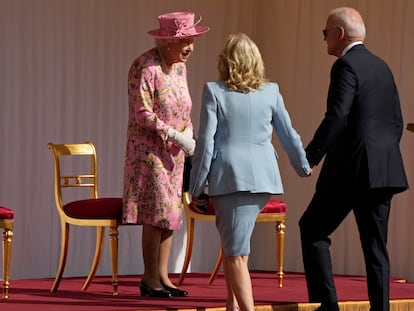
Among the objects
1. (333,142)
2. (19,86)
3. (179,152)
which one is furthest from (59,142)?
(333,142)

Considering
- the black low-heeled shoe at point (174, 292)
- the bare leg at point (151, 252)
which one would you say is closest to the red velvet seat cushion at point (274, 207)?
the black low-heeled shoe at point (174, 292)

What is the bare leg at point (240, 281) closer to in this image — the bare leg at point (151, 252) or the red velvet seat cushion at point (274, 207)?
the bare leg at point (151, 252)

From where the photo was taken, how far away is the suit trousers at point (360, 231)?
5.23 metres

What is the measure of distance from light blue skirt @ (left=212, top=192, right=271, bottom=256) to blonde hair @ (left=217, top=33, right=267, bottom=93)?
0.45 metres

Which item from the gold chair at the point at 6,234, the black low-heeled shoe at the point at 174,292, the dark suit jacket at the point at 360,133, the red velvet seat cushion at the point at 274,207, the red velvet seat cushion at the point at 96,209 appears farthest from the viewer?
the red velvet seat cushion at the point at 274,207

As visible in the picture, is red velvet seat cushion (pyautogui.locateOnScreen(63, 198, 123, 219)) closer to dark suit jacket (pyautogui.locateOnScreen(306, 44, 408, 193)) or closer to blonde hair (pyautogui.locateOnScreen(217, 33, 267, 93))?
dark suit jacket (pyautogui.locateOnScreen(306, 44, 408, 193))

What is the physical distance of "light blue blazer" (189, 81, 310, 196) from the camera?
484 cm

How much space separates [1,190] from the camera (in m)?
7.66

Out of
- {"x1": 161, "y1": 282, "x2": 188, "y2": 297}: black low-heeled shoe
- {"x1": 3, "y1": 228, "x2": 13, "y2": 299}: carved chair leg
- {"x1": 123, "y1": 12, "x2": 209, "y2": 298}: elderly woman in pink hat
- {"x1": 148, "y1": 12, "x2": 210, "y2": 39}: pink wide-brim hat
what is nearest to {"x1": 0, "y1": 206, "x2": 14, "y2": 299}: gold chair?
{"x1": 3, "y1": 228, "x2": 13, "y2": 299}: carved chair leg

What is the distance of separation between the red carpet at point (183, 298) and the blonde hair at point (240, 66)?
3.83 ft

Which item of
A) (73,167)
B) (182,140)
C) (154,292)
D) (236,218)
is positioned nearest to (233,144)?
(236,218)

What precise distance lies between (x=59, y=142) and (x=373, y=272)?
129 inches

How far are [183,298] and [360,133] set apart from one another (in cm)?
144

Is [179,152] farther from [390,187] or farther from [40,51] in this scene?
[40,51]
